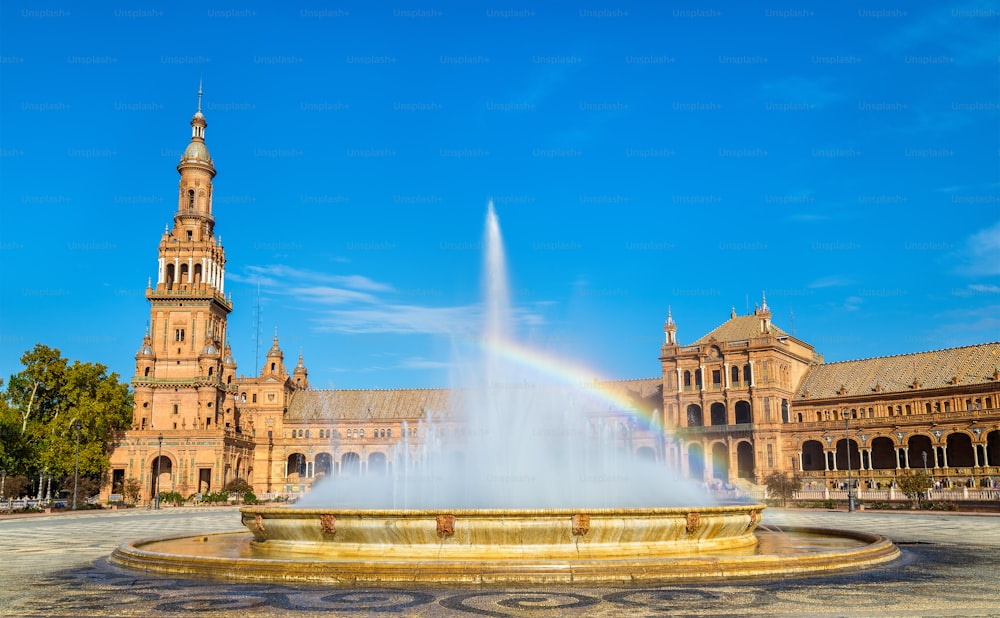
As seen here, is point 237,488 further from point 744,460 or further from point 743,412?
point 743,412

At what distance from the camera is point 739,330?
91188 millimetres

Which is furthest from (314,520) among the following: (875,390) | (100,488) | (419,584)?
(875,390)

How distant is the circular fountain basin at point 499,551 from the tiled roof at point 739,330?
72.6 meters

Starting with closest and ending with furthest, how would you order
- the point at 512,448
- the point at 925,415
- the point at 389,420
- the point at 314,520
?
the point at 314,520 < the point at 512,448 < the point at 925,415 < the point at 389,420

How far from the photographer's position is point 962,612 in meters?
11.7

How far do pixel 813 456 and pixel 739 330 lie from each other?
48.6 ft

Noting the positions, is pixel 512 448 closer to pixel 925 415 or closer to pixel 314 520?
pixel 314 520

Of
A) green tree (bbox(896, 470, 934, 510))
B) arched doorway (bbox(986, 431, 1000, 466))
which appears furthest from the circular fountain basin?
arched doorway (bbox(986, 431, 1000, 466))

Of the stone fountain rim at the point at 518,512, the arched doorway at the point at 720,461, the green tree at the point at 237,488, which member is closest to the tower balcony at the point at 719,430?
the arched doorway at the point at 720,461

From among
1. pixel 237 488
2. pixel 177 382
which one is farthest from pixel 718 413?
pixel 177 382

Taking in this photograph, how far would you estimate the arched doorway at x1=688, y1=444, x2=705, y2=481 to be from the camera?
85.6 metres

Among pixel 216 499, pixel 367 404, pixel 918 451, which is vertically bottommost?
pixel 216 499

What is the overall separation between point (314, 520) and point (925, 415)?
7210 cm

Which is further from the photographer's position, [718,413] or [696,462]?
[718,413]
